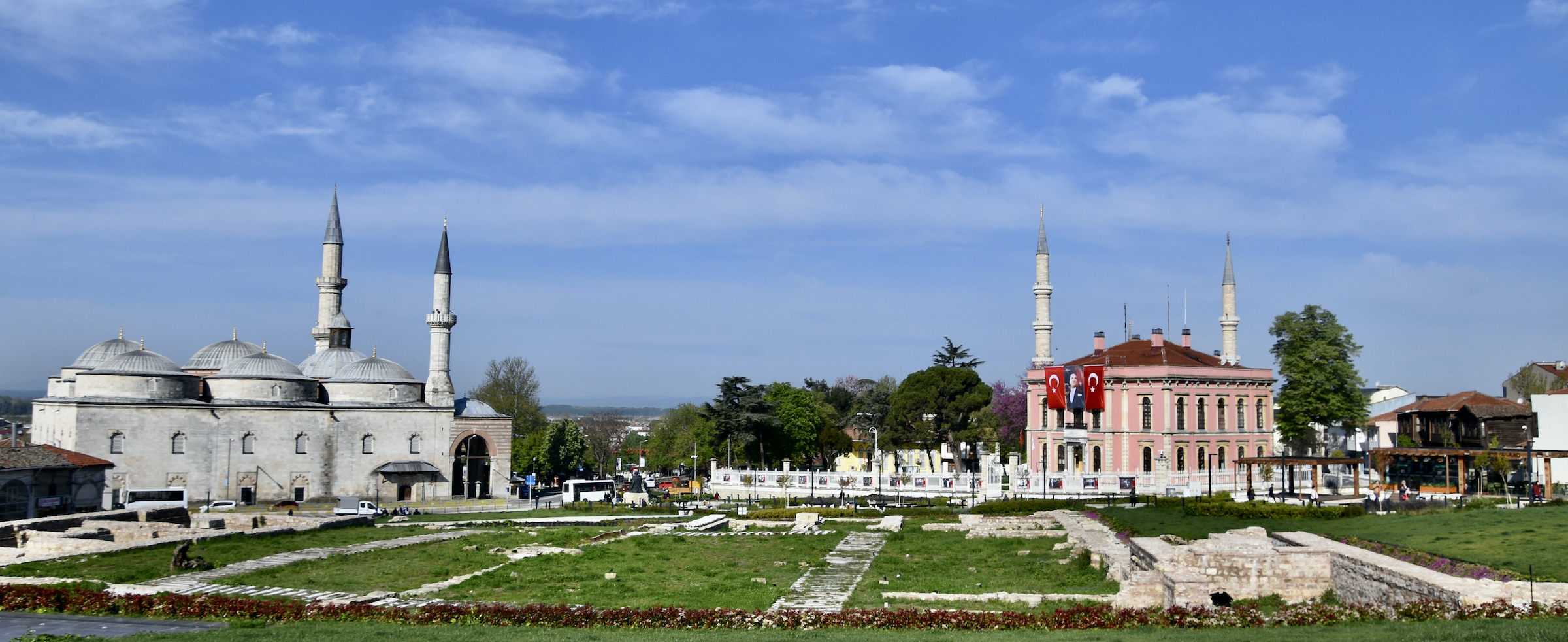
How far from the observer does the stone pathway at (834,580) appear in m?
19.4

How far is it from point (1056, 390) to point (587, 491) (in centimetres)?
2555

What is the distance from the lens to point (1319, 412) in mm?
57125

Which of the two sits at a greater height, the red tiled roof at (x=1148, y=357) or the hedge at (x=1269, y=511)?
the red tiled roof at (x=1148, y=357)

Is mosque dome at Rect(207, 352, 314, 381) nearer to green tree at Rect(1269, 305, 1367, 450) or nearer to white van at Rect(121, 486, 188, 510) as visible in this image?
white van at Rect(121, 486, 188, 510)

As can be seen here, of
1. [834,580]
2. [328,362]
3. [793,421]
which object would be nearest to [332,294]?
[328,362]

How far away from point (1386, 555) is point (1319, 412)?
42.0 m

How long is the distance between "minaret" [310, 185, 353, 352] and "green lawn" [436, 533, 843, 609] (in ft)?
140

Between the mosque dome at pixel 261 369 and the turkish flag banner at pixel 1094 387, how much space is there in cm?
4246

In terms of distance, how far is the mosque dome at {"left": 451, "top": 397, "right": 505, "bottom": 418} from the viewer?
210 feet

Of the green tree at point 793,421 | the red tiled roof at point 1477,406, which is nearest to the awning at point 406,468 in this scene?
the green tree at point 793,421

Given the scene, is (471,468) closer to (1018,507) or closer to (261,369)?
(261,369)

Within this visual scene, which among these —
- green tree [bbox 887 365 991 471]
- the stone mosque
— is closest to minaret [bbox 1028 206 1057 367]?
green tree [bbox 887 365 991 471]

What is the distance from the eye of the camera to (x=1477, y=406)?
173 ft

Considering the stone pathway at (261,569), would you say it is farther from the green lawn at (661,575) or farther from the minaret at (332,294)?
the minaret at (332,294)
